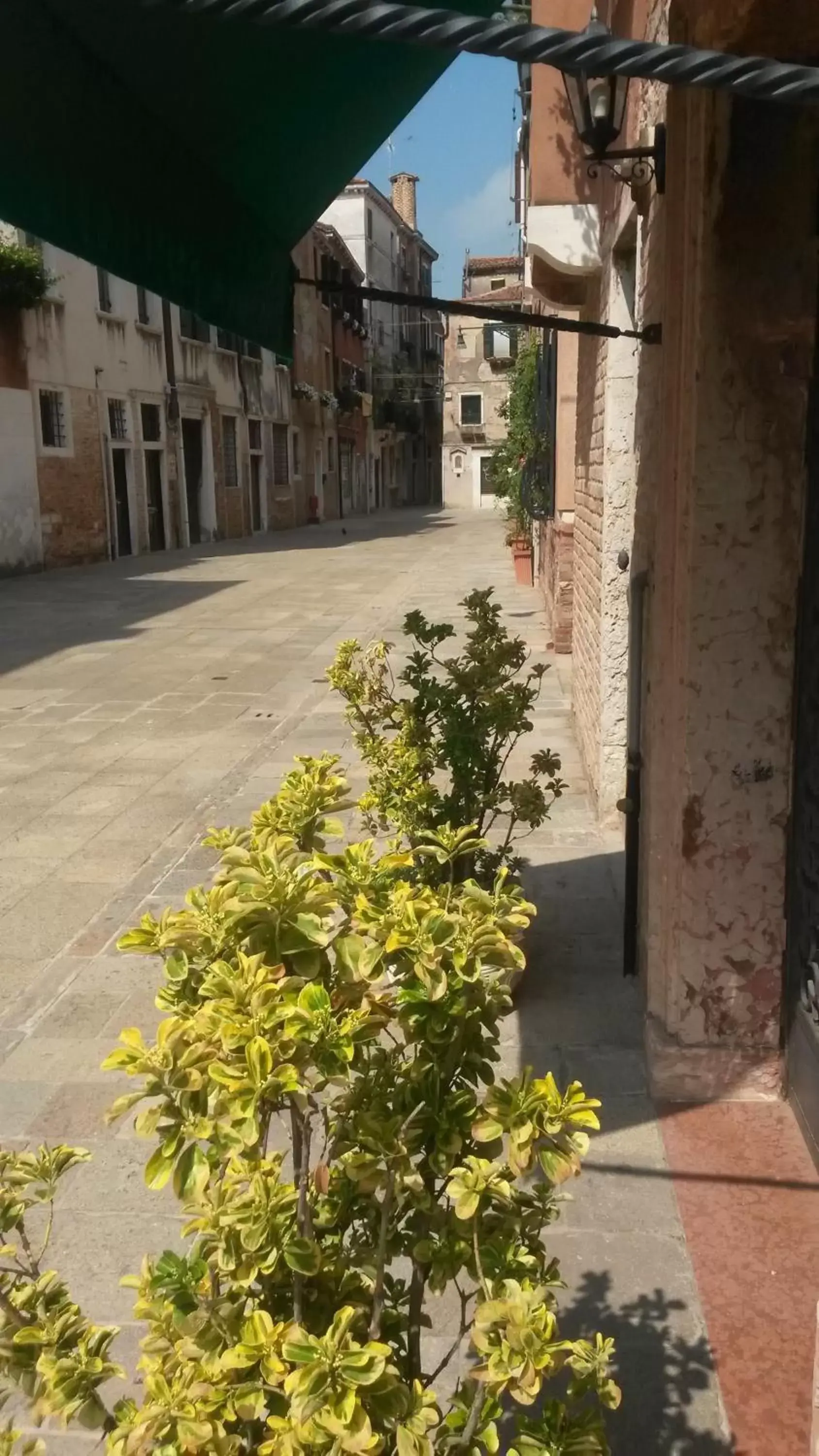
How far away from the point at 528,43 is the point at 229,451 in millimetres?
27864

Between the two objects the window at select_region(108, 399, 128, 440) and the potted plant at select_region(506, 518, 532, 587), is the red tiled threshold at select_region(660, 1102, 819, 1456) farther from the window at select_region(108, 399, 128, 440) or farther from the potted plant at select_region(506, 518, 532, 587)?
the window at select_region(108, 399, 128, 440)

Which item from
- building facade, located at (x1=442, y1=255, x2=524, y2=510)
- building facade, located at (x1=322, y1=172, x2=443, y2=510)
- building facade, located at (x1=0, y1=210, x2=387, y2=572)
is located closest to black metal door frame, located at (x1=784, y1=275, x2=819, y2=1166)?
building facade, located at (x1=0, y1=210, x2=387, y2=572)

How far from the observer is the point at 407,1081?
1462 millimetres

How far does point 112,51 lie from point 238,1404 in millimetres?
2553

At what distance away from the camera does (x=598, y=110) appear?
130 inches

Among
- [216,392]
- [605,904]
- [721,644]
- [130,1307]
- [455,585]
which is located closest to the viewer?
[130,1307]

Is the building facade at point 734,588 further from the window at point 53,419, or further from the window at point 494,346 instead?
the window at point 494,346

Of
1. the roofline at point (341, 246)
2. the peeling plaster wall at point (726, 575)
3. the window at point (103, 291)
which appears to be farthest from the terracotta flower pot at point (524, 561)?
the roofline at point (341, 246)

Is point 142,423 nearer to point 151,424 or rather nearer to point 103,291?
point 151,424

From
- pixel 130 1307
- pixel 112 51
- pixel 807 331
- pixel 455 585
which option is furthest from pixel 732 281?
pixel 455 585

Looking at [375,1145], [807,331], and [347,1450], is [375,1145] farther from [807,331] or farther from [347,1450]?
[807,331]

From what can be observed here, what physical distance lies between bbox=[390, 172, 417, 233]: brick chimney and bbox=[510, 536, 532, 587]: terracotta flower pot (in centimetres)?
4232

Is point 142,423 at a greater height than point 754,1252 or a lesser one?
greater

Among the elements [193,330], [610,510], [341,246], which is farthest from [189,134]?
[341,246]
